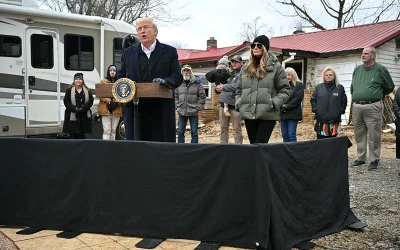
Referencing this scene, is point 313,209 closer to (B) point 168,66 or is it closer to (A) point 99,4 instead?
(B) point 168,66

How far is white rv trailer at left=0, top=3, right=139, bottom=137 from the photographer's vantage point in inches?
310

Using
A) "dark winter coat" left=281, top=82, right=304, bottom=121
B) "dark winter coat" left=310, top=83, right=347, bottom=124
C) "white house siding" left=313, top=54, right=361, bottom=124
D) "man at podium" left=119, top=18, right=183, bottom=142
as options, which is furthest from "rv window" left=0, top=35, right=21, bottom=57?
"white house siding" left=313, top=54, right=361, bottom=124

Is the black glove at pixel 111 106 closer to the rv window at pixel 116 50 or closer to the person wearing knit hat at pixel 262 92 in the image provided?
the rv window at pixel 116 50

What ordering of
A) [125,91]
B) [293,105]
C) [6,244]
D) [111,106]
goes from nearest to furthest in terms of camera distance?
1. [6,244]
2. [125,91]
3. [293,105]
4. [111,106]

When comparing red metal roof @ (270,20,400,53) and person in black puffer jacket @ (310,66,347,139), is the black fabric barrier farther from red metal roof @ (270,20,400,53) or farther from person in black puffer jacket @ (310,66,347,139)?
red metal roof @ (270,20,400,53)

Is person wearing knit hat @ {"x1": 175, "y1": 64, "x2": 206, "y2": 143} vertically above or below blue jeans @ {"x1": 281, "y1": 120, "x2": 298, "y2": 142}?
above

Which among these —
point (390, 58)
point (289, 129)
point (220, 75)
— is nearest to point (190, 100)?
point (220, 75)

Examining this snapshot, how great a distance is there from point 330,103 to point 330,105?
33mm

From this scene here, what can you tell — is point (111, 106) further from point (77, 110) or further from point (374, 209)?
point (374, 209)

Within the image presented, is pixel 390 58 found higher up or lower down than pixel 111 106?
higher up

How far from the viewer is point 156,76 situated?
3.84m

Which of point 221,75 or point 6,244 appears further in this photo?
point 221,75

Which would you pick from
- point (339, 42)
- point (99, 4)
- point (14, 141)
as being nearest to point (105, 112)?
point (14, 141)

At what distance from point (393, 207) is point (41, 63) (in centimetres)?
703
